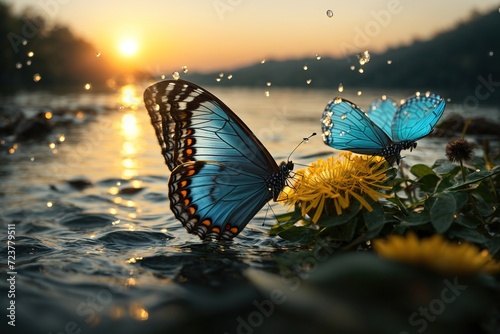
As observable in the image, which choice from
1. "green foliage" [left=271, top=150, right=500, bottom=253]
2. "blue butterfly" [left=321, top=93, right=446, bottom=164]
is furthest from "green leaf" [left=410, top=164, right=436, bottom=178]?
"blue butterfly" [left=321, top=93, right=446, bottom=164]

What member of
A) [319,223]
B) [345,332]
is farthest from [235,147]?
[345,332]

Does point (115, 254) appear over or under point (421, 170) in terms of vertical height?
under

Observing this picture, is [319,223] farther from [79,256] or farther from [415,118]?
[79,256]

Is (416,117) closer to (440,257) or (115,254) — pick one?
(440,257)

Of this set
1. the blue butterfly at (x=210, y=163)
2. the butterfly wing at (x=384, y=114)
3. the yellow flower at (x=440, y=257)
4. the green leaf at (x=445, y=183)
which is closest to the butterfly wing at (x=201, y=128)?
the blue butterfly at (x=210, y=163)

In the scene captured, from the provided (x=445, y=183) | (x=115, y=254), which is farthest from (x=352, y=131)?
(x=115, y=254)

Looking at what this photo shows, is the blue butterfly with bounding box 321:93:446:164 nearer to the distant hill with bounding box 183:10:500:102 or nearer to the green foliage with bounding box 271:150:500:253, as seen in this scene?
the green foliage with bounding box 271:150:500:253

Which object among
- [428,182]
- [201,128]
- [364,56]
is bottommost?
[428,182]
